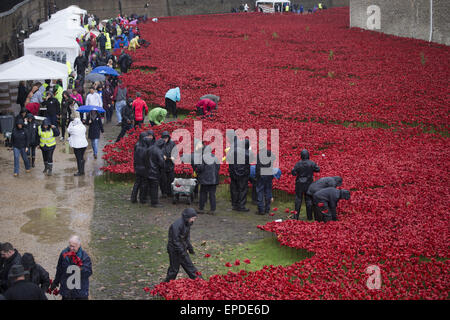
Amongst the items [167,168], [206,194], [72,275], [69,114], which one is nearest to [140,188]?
[167,168]

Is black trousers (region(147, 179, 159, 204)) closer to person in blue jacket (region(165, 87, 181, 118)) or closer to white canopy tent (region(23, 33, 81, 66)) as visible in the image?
person in blue jacket (region(165, 87, 181, 118))

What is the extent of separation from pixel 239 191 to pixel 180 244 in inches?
202

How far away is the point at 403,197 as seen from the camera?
51.8 feet

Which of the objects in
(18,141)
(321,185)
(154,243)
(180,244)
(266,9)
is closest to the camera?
(180,244)

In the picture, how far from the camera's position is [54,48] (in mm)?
31266

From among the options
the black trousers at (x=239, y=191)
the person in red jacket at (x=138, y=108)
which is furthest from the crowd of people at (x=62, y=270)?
the person in red jacket at (x=138, y=108)

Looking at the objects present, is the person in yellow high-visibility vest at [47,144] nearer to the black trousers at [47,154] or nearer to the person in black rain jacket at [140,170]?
the black trousers at [47,154]

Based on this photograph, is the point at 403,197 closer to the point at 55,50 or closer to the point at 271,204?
the point at 271,204

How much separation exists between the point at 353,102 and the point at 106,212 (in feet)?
48.2

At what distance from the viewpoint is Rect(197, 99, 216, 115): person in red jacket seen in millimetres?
25812

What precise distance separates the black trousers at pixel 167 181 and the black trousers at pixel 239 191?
5.60 feet

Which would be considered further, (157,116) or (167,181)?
(157,116)

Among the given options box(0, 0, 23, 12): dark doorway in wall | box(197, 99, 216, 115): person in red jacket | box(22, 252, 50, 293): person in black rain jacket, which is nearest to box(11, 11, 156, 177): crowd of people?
box(197, 99, 216, 115): person in red jacket

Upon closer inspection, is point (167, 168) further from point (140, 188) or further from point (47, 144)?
point (47, 144)
